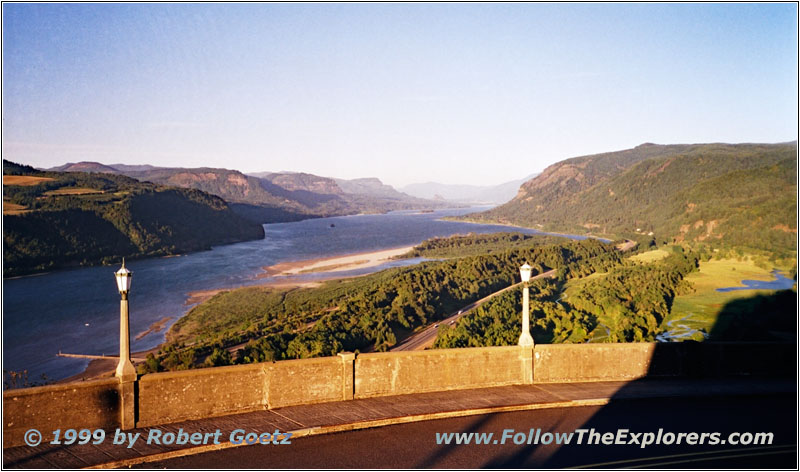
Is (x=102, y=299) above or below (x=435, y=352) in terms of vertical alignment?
below

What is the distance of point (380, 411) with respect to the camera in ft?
32.8

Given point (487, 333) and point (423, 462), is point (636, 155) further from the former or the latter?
point (423, 462)

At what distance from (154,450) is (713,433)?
7541 millimetres

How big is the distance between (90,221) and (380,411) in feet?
296

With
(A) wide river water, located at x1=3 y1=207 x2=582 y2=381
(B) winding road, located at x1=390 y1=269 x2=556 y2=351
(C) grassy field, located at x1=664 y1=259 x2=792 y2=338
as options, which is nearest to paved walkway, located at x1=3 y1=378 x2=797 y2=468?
(B) winding road, located at x1=390 y1=269 x2=556 y2=351

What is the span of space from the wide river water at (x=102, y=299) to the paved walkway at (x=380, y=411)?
31359mm

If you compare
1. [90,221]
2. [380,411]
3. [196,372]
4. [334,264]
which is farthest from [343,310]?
[90,221]

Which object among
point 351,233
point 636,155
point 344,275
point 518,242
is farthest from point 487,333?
point 636,155

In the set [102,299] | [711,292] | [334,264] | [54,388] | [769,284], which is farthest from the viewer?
[334,264]

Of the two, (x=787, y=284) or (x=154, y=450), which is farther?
(x=787, y=284)

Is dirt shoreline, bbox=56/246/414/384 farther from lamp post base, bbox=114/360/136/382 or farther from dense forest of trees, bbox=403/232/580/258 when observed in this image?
lamp post base, bbox=114/360/136/382

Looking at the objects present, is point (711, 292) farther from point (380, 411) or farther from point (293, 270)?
point (293, 270)

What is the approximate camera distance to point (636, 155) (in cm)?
16962

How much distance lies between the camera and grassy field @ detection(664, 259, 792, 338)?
125ft
